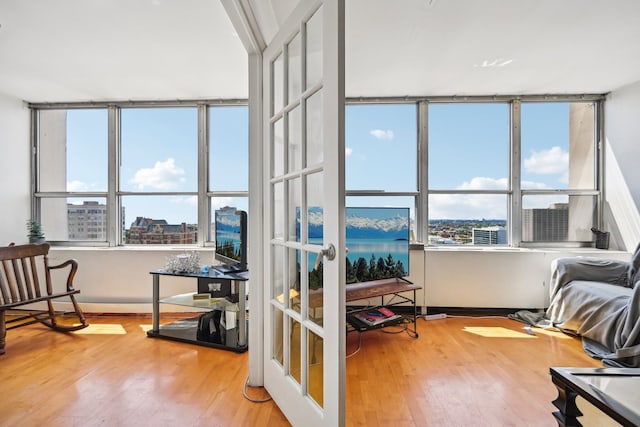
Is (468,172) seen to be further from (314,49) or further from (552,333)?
(314,49)

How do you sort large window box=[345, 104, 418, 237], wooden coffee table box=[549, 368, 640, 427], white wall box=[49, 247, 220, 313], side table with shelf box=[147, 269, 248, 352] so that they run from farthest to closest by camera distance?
large window box=[345, 104, 418, 237]
white wall box=[49, 247, 220, 313]
side table with shelf box=[147, 269, 248, 352]
wooden coffee table box=[549, 368, 640, 427]

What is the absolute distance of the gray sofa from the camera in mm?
2186

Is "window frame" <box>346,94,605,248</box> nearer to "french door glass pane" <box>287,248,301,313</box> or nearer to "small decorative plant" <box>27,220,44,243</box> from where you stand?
"french door glass pane" <box>287,248,301,313</box>

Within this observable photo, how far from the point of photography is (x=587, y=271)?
2.91 metres

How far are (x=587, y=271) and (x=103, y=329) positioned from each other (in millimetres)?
4667

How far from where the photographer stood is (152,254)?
11.3ft

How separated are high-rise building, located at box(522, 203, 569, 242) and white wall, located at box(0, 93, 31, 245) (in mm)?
5834

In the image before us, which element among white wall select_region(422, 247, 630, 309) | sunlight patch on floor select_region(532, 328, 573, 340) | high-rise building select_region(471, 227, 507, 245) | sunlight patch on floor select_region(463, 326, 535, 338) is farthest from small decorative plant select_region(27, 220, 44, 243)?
sunlight patch on floor select_region(532, 328, 573, 340)

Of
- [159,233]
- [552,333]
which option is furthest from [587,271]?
[159,233]

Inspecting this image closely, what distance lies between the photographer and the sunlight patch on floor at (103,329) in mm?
2893

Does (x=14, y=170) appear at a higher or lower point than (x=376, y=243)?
higher

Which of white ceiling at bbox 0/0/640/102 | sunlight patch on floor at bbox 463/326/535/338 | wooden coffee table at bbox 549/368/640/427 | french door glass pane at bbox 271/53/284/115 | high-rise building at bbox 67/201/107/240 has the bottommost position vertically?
sunlight patch on floor at bbox 463/326/535/338

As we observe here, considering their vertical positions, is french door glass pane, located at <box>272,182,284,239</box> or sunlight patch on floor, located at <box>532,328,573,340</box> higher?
french door glass pane, located at <box>272,182,284,239</box>

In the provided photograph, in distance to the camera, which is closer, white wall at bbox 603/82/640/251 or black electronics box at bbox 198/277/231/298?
black electronics box at bbox 198/277/231/298
